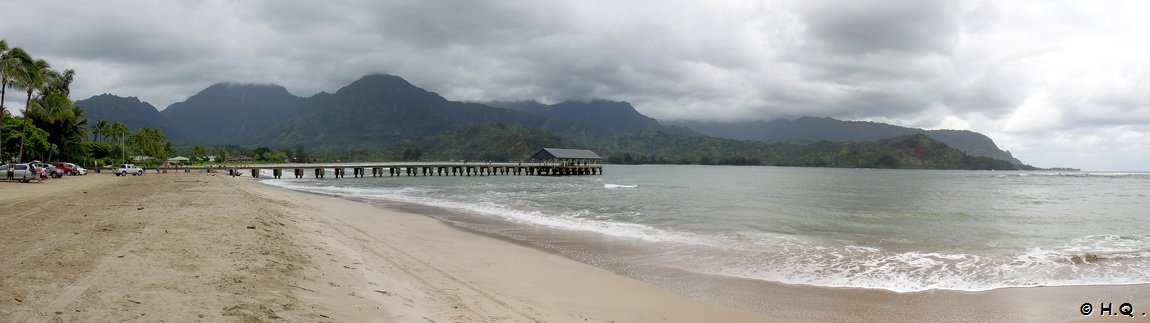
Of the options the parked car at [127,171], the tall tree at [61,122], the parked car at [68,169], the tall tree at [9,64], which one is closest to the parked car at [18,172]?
the tall tree at [9,64]

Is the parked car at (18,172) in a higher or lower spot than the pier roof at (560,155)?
lower

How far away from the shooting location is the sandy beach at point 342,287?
4.77 meters

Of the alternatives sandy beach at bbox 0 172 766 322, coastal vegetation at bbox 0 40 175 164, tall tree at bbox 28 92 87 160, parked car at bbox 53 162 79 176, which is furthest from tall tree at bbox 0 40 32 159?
sandy beach at bbox 0 172 766 322

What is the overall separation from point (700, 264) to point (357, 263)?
6.75 metres

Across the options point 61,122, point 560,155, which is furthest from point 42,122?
point 560,155

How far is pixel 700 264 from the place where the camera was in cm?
1103

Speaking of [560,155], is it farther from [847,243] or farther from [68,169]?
[847,243]

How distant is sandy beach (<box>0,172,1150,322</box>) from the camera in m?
4.77

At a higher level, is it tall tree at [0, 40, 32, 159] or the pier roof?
tall tree at [0, 40, 32, 159]

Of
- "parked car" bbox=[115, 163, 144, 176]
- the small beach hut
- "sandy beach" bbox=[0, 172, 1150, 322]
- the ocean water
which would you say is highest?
the small beach hut

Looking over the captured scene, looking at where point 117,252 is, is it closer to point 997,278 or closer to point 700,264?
point 700,264

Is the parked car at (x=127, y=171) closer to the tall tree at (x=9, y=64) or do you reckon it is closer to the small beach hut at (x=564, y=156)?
the tall tree at (x=9, y=64)

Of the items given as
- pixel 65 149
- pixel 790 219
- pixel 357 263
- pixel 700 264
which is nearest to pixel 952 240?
pixel 790 219

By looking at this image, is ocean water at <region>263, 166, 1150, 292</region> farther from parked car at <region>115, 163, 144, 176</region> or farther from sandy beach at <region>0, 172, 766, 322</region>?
parked car at <region>115, 163, 144, 176</region>
